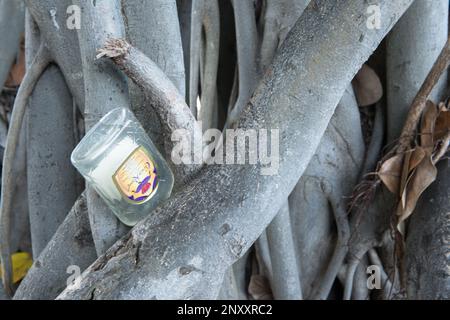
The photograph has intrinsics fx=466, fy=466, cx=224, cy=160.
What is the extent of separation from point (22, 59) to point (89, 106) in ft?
2.81

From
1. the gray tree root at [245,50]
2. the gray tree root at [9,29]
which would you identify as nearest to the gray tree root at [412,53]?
the gray tree root at [245,50]

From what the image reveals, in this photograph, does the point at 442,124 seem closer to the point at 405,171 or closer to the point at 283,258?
the point at 405,171

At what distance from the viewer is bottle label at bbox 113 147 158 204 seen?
0.56 metres

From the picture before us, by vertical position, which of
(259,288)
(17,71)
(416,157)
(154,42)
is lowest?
(259,288)

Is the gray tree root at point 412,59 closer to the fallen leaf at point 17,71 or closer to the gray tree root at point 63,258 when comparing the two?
the gray tree root at point 63,258

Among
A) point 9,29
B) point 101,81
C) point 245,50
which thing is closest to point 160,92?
point 101,81

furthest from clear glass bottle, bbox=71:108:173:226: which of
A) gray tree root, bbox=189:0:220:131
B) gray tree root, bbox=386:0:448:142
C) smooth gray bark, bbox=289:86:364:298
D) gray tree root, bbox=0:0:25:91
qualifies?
gray tree root, bbox=0:0:25:91

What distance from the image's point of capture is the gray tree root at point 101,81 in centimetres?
60

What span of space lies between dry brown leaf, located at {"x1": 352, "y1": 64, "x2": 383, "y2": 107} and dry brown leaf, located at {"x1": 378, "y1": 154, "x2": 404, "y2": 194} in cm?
20

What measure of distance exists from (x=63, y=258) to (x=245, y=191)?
0.39 meters

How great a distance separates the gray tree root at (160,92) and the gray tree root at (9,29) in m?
0.73

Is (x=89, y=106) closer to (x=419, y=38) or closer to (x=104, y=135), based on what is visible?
(x=104, y=135)

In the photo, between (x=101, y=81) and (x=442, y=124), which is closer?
(x=101, y=81)

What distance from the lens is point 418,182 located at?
83cm
